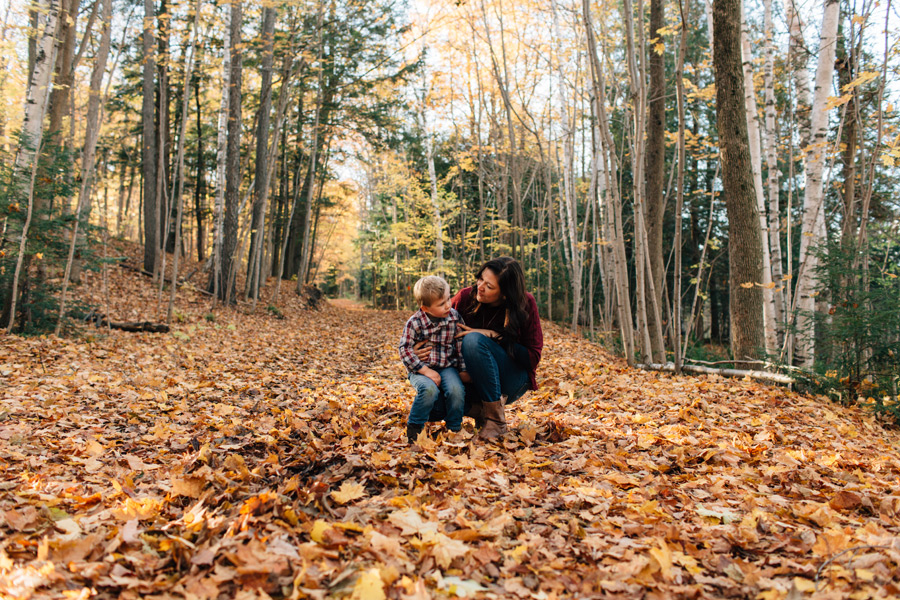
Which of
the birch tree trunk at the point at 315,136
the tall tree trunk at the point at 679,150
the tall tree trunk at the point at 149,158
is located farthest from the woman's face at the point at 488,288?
the tall tree trunk at the point at 149,158

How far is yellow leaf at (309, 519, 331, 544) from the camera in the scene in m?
1.85

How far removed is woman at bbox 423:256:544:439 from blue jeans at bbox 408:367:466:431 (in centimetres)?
16

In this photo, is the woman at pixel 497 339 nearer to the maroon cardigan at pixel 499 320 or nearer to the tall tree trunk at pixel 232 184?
Result: the maroon cardigan at pixel 499 320

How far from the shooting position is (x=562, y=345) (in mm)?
9781

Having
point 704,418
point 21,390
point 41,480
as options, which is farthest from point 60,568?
point 704,418

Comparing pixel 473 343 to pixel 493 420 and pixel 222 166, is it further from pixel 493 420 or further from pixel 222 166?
pixel 222 166

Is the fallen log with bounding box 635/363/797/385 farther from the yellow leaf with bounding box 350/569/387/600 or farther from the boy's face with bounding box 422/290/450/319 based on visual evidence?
the yellow leaf with bounding box 350/569/387/600

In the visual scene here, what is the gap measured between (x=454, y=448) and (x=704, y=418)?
2282 mm

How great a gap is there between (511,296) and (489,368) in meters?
0.50

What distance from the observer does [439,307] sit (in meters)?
3.23

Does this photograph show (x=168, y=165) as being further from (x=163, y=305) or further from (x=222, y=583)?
(x=222, y=583)

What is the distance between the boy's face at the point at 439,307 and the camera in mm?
3217

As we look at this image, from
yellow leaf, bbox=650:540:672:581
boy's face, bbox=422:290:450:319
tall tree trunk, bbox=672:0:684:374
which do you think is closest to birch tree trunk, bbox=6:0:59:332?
Answer: boy's face, bbox=422:290:450:319

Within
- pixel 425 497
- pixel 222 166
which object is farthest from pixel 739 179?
pixel 222 166
